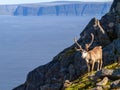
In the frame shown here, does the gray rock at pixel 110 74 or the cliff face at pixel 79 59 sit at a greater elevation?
the cliff face at pixel 79 59

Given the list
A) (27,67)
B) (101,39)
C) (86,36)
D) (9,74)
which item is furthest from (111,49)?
(27,67)

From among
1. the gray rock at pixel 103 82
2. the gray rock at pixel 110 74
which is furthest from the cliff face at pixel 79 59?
the gray rock at pixel 103 82

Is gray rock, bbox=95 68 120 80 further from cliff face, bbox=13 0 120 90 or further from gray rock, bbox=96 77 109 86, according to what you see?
cliff face, bbox=13 0 120 90

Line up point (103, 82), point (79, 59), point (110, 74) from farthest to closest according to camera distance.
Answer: point (79, 59) < point (110, 74) < point (103, 82)

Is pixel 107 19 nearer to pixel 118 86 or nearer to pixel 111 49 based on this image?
pixel 111 49

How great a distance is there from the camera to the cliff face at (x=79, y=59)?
45.5 metres

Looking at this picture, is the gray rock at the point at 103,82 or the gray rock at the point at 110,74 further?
the gray rock at the point at 110,74

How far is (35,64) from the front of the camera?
17900cm

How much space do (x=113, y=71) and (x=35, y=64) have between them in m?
148

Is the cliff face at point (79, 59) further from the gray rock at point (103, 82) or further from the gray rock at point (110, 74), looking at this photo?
the gray rock at point (103, 82)

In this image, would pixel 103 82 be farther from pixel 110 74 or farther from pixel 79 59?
pixel 79 59

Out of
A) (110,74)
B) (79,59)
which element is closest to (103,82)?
(110,74)

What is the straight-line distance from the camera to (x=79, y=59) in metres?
47.8

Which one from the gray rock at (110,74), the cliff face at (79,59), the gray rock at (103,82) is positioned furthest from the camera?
the cliff face at (79,59)
